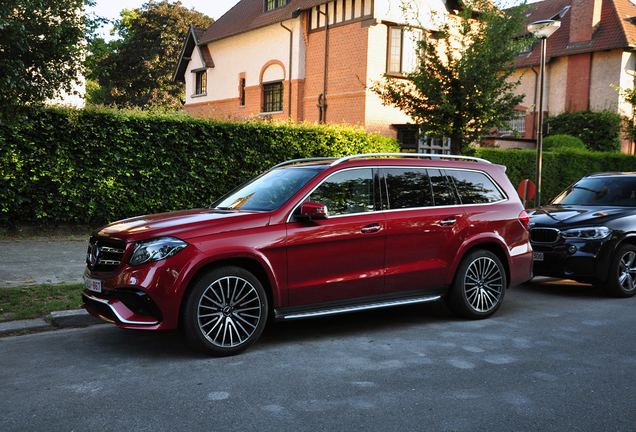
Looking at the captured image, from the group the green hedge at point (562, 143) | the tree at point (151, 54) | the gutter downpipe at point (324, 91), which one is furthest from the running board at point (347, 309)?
the tree at point (151, 54)

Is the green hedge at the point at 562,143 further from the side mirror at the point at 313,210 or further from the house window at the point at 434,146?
the side mirror at the point at 313,210

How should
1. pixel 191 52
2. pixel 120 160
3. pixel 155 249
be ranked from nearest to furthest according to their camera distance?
pixel 155 249 → pixel 120 160 → pixel 191 52

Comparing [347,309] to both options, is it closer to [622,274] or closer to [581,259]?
[581,259]

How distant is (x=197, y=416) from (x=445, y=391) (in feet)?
5.91

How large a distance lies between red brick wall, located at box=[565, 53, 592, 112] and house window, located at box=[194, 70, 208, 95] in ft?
68.8

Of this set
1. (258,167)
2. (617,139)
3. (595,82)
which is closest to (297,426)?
(258,167)

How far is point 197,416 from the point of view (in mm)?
3912

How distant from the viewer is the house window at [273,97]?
92.1 feet

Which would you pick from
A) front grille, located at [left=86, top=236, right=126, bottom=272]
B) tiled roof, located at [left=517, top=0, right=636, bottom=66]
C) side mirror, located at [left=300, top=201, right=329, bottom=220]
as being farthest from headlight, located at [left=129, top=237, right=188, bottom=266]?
tiled roof, located at [left=517, top=0, right=636, bottom=66]

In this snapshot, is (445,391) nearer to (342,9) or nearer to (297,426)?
(297,426)

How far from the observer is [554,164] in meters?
22.8

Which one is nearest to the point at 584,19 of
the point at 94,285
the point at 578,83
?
the point at 578,83

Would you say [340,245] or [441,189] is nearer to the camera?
[340,245]

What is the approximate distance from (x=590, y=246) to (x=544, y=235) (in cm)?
64
